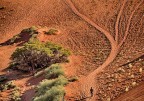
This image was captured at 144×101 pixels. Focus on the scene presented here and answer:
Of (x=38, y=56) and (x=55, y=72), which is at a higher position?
(x=38, y=56)

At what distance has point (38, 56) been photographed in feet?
83.4

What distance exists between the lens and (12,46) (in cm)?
3088

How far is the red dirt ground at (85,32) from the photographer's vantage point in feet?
72.5

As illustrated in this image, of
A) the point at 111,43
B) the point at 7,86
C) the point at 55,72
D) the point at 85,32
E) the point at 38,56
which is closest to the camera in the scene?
the point at 55,72

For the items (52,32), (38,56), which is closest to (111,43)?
(38,56)

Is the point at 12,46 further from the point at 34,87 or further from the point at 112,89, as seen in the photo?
the point at 112,89

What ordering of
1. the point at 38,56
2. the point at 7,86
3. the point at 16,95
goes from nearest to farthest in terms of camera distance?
the point at 16,95 → the point at 7,86 → the point at 38,56

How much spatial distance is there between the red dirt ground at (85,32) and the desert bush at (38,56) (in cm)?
94

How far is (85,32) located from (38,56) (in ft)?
18.5

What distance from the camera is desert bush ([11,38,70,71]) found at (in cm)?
2527

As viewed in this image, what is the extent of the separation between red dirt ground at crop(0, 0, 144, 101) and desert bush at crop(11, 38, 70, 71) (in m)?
0.94

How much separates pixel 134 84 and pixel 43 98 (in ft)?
16.3

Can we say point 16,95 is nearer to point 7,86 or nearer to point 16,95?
point 16,95

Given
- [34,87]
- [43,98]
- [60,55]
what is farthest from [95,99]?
[60,55]
